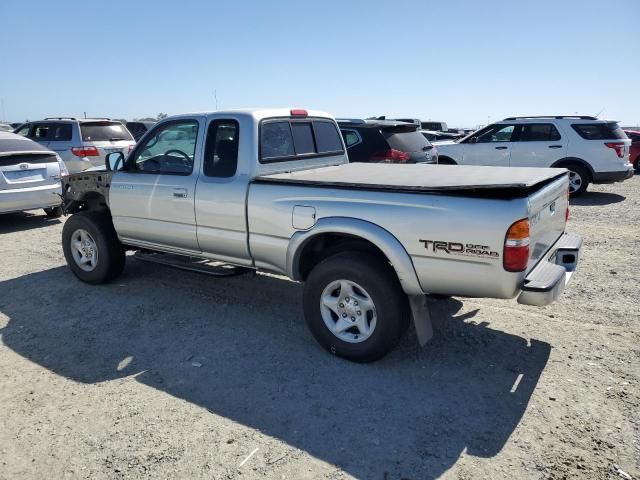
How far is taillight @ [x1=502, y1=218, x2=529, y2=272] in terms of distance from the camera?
3049mm

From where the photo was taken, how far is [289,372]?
374 cm

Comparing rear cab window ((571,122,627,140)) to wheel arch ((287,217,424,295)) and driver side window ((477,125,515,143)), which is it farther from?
wheel arch ((287,217,424,295))


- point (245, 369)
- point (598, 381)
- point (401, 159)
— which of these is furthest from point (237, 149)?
point (401, 159)

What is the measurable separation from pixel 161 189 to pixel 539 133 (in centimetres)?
943

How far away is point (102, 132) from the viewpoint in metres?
11.3

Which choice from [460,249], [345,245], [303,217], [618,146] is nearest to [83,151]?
[303,217]

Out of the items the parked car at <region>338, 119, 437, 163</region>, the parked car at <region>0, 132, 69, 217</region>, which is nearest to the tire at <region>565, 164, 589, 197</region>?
the parked car at <region>338, 119, 437, 163</region>

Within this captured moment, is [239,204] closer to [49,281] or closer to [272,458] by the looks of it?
[272,458]

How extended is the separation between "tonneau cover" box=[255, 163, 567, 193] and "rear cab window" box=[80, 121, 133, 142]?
8155mm

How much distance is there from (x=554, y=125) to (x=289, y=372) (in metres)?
9.88

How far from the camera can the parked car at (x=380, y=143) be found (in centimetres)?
870

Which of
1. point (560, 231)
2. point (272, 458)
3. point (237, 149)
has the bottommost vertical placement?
point (272, 458)

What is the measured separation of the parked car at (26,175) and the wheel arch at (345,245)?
232 inches

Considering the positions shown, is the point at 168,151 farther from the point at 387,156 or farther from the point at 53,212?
the point at 53,212
